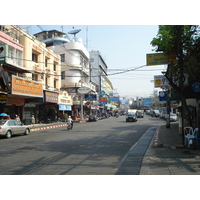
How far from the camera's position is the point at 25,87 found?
24.2 m

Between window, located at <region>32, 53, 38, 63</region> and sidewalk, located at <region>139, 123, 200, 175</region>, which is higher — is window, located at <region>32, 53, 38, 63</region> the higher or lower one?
the higher one

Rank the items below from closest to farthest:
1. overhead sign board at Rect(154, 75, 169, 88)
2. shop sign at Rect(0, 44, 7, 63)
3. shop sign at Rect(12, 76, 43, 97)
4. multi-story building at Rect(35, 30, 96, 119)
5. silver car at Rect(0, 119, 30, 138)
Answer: silver car at Rect(0, 119, 30, 138) → overhead sign board at Rect(154, 75, 169, 88) → shop sign at Rect(0, 44, 7, 63) → shop sign at Rect(12, 76, 43, 97) → multi-story building at Rect(35, 30, 96, 119)

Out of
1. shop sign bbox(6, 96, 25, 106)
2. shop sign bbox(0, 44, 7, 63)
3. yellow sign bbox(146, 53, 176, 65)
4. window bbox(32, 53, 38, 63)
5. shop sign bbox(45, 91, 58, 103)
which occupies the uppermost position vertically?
window bbox(32, 53, 38, 63)

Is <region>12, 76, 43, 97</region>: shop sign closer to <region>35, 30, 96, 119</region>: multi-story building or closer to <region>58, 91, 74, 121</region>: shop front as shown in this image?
<region>58, 91, 74, 121</region>: shop front

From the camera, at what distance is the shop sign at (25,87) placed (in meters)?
22.3

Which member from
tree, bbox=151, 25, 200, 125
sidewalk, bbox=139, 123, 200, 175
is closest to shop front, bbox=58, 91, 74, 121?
tree, bbox=151, 25, 200, 125

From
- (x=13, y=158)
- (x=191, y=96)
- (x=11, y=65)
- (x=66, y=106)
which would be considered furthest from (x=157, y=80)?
(x=66, y=106)

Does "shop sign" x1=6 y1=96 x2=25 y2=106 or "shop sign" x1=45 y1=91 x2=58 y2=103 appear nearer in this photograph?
"shop sign" x1=6 y1=96 x2=25 y2=106

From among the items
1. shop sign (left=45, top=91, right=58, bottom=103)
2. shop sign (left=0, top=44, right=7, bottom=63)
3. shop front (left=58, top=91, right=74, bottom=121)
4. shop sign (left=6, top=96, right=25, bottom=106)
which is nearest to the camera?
shop sign (left=0, top=44, right=7, bottom=63)

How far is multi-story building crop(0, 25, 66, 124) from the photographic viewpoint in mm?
21719

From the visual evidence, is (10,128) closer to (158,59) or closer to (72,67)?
(158,59)

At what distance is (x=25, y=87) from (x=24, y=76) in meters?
2.66

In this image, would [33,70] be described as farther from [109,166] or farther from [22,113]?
[109,166]

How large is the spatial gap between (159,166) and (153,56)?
6.64 m
